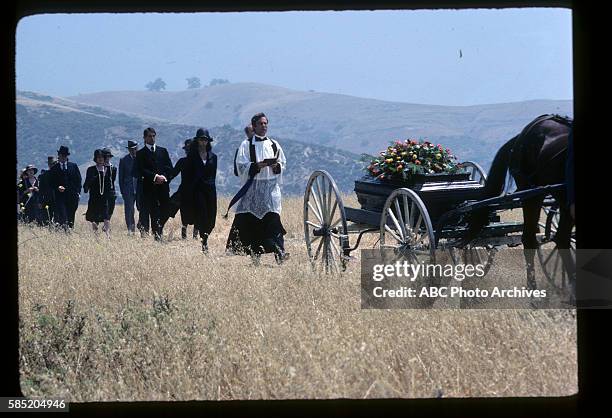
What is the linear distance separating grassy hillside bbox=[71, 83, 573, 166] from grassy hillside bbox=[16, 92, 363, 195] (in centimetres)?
3317

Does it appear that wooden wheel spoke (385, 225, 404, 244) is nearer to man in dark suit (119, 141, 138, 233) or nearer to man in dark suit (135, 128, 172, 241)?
man in dark suit (135, 128, 172, 241)

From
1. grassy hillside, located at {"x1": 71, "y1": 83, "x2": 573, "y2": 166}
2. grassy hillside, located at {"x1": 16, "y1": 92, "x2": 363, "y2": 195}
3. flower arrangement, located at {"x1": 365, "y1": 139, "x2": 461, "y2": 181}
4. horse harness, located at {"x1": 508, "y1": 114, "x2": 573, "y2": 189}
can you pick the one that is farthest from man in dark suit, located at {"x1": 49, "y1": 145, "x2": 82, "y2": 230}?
grassy hillside, located at {"x1": 71, "y1": 83, "x2": 573, "y2": 166}

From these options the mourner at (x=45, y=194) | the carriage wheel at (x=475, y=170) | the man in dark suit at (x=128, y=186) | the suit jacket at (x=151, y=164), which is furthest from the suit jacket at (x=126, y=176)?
the carriage wheel at (x=475, y=170)

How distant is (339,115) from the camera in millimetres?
166000

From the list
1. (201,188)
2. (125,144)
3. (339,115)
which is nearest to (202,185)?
(201,188)

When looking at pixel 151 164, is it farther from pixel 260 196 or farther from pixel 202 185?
pixel 260 196

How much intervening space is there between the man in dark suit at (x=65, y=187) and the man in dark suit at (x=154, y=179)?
2022mm

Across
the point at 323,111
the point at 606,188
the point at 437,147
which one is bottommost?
the point at 606,188

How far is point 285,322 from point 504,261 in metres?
3.51

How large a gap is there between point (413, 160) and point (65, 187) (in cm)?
887

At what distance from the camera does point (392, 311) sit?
18.3 feet

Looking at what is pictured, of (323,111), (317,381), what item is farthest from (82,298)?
→ (323,111)

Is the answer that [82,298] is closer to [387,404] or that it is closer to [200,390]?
[200,390]

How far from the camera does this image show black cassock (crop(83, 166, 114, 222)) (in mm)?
13391
